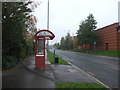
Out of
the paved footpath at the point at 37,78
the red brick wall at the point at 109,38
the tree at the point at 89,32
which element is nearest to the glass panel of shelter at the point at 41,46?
the paved footpath at the point at 37,78

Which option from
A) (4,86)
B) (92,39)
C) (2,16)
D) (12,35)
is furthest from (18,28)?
(92,39)

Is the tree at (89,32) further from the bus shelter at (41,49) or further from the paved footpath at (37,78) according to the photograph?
the paved footpath at (37,78)

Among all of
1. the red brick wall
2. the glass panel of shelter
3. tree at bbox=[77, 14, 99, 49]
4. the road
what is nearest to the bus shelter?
the glass panel of shelter

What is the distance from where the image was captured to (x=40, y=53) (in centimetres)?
1177

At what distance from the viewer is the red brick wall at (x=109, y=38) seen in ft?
131

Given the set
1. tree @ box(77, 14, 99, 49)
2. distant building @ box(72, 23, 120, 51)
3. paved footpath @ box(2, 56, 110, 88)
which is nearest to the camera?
paved footpath @ box(2, 56, 110, 88)

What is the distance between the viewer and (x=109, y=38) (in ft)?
145

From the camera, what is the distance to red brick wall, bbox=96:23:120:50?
40000mm

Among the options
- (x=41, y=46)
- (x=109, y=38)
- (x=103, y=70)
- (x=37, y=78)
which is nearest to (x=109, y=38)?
(x=109, y=38)

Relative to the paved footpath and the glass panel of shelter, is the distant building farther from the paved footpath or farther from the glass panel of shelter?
the paved footpath

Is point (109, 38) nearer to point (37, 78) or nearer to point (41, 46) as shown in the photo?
point (41, 46)

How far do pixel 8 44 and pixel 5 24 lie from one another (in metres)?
1.67

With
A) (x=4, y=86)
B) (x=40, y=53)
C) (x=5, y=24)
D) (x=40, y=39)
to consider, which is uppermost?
(x=5, y=24)

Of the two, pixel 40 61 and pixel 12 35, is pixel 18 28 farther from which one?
pixel 40 61
